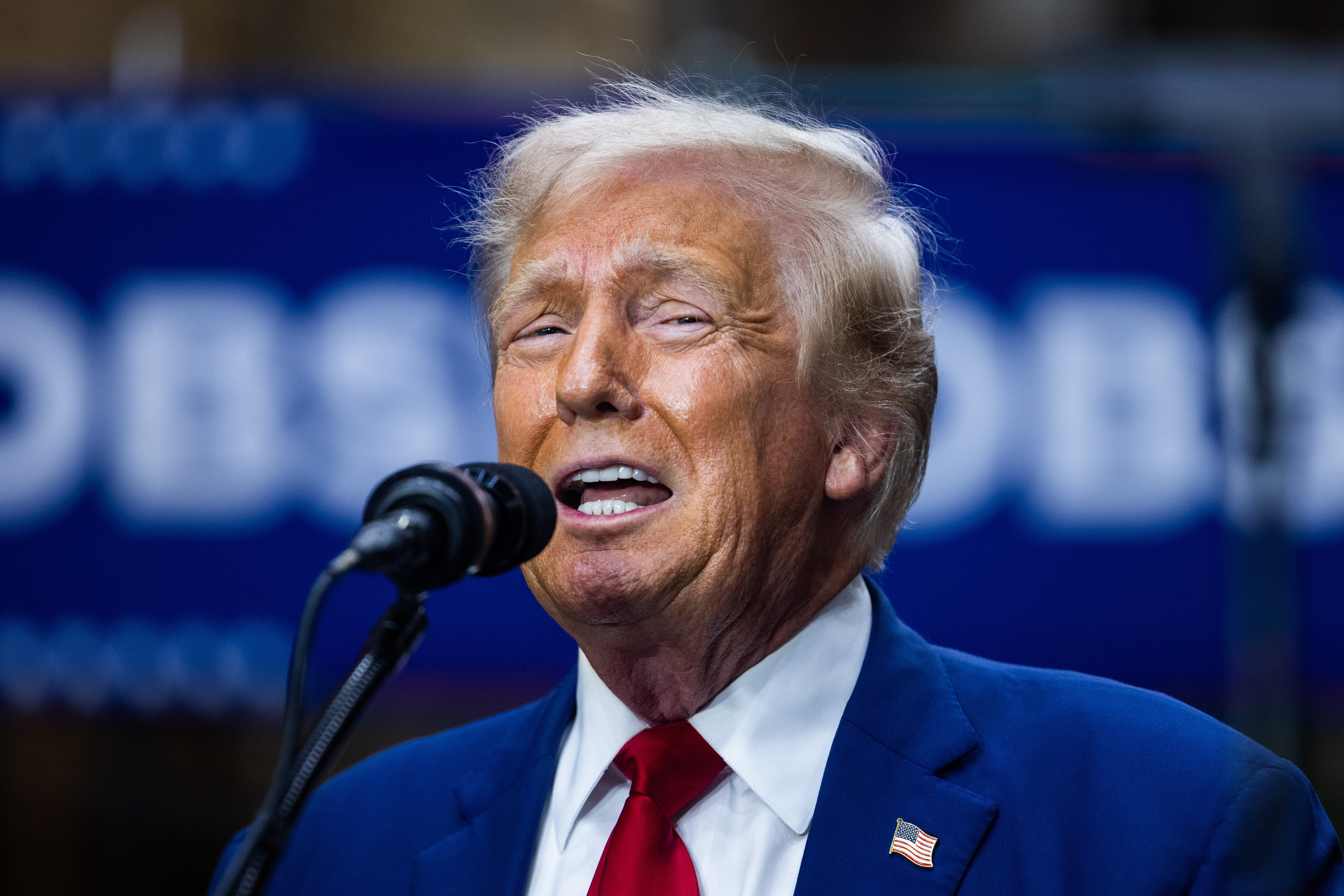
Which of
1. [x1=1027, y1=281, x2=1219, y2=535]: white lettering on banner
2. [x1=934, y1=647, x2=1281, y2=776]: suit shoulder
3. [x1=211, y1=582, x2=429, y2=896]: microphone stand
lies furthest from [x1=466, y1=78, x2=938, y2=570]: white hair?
[x1=1027, y1=281, x2=1219, y2=535]: white lettering on banner

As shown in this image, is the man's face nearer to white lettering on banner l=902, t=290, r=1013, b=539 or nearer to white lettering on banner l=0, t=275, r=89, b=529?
white lettering on banner l=902, t=290, r=1013, b=539

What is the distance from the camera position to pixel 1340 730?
4238mm

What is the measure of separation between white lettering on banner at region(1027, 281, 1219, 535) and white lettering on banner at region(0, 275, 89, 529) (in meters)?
2.86

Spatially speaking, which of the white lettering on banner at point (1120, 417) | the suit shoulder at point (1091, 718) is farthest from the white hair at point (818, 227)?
the white lettering on banner at point (1120, 417)

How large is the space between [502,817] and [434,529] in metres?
0.77

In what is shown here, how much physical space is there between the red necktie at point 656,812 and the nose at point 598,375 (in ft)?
1.42

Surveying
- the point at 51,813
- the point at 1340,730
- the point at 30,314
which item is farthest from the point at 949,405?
the point at 51,813

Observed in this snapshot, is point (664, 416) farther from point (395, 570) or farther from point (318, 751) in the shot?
point (318, 751)

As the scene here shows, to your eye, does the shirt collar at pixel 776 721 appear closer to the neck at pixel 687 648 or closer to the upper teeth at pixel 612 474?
the neck at pixel 687 648

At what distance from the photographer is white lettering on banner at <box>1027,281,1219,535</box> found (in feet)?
12.7

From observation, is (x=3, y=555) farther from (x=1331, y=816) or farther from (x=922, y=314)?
(x=1331, y=816)

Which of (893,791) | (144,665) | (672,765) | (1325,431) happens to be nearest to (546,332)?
(672,765)

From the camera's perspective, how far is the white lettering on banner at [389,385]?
382 cm

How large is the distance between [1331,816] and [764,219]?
4.03 meters
